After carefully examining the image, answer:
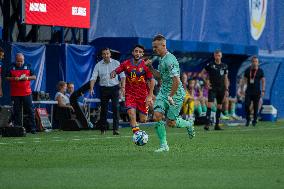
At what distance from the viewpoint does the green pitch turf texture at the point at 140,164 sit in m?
Answer: 12.5

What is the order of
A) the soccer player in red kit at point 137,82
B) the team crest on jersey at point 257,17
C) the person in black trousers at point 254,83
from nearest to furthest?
the soccer player in red kit at point 137,82 < the person in black trousers at point 254,83 < the team crest on jersey at point 257,17

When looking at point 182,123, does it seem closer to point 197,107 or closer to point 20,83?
point 20,83

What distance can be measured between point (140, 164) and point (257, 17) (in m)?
29.6

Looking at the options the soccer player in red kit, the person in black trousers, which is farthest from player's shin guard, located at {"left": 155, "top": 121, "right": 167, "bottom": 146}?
the person in black trousers

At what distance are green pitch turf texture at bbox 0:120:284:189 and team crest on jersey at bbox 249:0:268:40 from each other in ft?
70.9

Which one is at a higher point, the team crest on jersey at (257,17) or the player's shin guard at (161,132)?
the team crest on jersey at (257,17)

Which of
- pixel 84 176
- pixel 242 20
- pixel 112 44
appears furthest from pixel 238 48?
pixel 84 176

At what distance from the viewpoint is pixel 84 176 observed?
43.7 feet

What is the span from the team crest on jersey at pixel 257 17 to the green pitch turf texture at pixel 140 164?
21616mm

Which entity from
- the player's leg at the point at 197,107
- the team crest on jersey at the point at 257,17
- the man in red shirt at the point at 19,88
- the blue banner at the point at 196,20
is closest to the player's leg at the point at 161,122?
the man in red shirt at the point at 19,88

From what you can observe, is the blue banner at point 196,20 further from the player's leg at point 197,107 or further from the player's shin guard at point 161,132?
the player's shin guard at point 161,132

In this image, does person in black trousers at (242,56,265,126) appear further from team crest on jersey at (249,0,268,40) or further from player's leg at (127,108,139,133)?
player's leg at (127,108,139,133)

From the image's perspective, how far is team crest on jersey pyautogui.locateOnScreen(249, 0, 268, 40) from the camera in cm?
4359

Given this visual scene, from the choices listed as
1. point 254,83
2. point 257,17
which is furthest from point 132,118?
point 257,17
